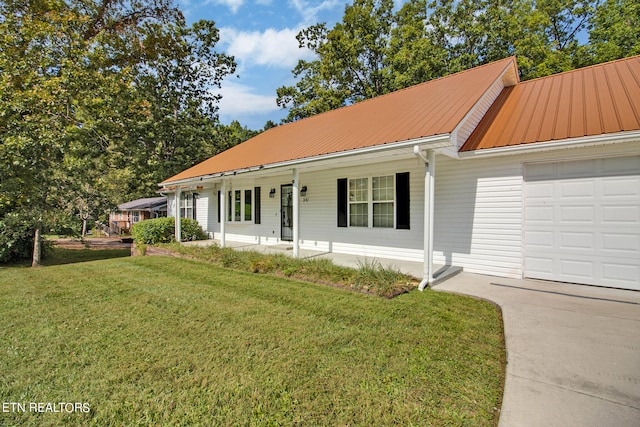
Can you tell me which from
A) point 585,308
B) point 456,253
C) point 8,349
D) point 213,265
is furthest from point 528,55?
point 8,349

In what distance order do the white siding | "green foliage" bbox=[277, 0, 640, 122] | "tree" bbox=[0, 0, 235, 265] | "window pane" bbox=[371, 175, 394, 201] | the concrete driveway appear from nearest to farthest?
the concrete driveway → the white siding → "window pane" bbox=[371, 175, 394, 201] → "tree" bbox=[0, 0, 235, 265] → "green foliage" bbox=[277, 0, 640, 122]

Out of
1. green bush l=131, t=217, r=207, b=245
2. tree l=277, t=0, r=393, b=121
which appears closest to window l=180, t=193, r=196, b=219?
green bush l=131, t=217, r=207, b=245

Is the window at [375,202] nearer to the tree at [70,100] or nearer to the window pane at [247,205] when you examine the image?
the window pane at [247,205]

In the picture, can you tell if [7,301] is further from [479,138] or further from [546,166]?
[546,166]

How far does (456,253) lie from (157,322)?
595 cm

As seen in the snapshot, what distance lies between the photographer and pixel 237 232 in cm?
1352

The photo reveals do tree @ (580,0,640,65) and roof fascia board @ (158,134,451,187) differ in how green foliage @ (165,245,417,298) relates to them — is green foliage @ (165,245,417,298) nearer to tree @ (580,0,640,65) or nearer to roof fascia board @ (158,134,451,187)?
roof fascia board @ (158,134,451,187)

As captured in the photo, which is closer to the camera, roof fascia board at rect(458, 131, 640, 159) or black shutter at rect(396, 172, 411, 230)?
roof fascia board at rect(458, 131, 640, 159)

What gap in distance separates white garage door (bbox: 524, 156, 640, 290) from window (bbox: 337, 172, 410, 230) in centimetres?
267

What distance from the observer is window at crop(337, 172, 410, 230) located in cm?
796

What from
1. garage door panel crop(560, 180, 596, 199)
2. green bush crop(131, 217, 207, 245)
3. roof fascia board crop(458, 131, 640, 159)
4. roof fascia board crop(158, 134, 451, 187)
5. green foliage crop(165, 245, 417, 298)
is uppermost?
roof fascia board crop(158, 134, 451, 187)

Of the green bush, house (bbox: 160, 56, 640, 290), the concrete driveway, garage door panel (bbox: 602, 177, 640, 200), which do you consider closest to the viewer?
the concrete driveway

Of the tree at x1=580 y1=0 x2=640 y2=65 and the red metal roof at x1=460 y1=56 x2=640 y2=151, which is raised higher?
the tree at x1=580 y1=0 x2=640 y2=65

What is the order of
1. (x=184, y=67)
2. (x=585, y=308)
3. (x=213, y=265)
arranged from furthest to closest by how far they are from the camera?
1. (x=184, y=67)
2. (x=213, y=265)
3. (x=585, y=308)
